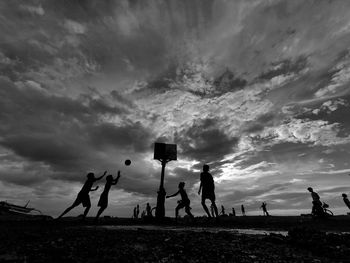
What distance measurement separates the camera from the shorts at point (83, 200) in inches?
429

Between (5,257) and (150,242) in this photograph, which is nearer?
(5,257)

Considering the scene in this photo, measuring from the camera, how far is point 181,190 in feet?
43.3

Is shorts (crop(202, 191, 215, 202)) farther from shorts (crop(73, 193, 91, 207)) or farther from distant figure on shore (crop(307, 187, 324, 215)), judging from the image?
distant figure on shore (crop(307, 187, 324, 215))

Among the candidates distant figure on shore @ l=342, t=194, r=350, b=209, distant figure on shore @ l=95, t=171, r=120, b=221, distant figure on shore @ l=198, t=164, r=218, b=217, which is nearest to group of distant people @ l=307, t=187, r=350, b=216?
distant figure on shore @ l=342, t=194, r=350, b=209

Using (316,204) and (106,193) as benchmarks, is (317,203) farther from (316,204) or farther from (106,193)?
(106,193)

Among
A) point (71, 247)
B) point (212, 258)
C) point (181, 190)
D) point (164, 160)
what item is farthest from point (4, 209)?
point (212, 258)

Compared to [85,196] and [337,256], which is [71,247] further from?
[85,196]

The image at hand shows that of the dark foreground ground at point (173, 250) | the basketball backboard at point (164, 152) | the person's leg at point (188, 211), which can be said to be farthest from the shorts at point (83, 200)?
the basketball backboard at point (164, 152)

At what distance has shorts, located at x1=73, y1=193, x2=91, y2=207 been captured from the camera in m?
10.9

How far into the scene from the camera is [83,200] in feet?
36.1

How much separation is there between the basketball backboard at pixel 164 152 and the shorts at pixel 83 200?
21.4 feet

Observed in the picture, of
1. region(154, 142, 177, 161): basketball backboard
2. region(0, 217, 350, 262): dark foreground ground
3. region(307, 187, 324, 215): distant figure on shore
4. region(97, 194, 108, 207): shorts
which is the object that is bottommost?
region(0, 217, 350, 262): dark foreground ground

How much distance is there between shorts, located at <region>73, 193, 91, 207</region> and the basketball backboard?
6.52 meters

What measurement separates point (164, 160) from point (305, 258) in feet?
43.6
